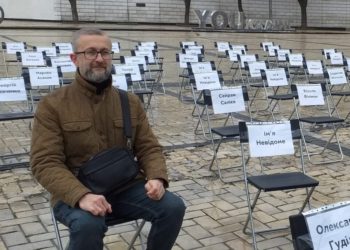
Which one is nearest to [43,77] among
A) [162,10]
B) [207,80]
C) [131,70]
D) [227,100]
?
[131,70]

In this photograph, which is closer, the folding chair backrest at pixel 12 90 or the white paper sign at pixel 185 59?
the folding chair backrest at pixel 12 90

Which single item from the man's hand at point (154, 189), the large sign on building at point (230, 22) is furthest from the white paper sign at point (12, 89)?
the large sign on building at point (230, 22)

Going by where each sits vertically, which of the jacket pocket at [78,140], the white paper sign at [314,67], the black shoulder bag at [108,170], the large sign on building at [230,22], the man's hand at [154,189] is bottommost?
the large sign on building at [230,22]

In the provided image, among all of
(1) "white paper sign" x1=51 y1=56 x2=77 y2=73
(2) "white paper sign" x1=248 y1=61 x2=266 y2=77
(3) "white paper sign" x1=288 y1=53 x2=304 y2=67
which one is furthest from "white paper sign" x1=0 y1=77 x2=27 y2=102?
(3) "white paper sign" x1=288 y1=53 x2=304 y2=67

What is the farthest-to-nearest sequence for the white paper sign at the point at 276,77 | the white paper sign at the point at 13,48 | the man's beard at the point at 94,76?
the white paper sign at the point at 13,48
the white paper sign at the point at 276,77
the man's beard at the point at 94,76

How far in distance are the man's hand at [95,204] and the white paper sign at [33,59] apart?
8.38m

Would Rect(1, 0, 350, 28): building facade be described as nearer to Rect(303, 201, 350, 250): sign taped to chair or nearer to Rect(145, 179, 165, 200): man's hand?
Rect(145, 179, 165, 200): man's hand

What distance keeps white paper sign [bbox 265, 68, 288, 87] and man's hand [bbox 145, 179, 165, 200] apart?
5.98m

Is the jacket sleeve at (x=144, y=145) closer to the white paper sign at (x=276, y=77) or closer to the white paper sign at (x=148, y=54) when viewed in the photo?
the white paper sign at (x=276, y=77)

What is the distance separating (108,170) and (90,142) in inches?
9.1

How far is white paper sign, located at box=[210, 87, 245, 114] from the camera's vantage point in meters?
6.58

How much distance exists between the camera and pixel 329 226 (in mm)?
2631

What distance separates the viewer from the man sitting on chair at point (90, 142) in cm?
329

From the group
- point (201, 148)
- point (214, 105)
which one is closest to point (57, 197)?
point (214, 105)
